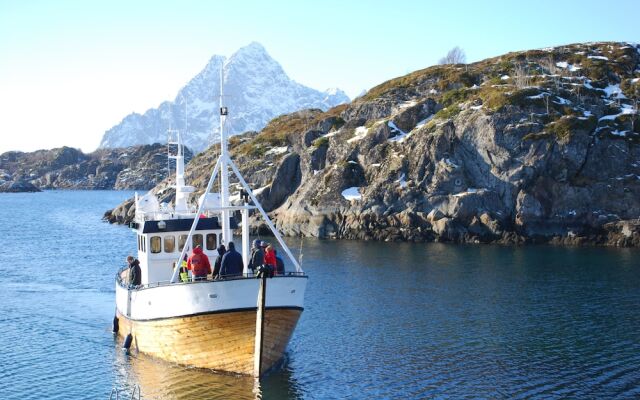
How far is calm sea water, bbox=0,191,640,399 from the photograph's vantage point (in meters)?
28.6

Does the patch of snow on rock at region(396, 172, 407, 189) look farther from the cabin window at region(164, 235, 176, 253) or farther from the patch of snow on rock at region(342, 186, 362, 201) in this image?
the cabin window at region(164, 235, 176, 253)

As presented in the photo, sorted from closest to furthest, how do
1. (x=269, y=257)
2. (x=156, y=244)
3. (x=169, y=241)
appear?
(x=269, y=257)
(x=156, y=244)
(x=169, y=241)

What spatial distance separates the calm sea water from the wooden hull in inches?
24.4

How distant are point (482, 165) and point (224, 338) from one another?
6087 cm

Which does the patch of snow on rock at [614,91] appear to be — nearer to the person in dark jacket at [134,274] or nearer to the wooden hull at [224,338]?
the wooden hull at [224,338]

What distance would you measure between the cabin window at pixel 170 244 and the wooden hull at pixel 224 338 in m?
5.07

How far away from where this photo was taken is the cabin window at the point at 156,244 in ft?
113

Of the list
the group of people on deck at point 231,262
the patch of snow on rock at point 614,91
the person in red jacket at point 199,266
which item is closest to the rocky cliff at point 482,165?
the patch of snow on rock at point 614,91

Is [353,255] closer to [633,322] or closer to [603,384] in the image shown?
[633,322]

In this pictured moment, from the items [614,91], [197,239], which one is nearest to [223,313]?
[197,239]

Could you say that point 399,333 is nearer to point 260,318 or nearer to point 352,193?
point 260,318

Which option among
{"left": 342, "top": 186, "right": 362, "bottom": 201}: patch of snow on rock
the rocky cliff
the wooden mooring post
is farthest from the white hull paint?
{"left": 342, "top": 186, "right": 362, "bottom": 201}: patch of snow on rock

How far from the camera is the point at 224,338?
28188mm

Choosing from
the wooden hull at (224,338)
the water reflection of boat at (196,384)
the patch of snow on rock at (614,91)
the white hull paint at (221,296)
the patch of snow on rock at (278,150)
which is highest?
the patch of snow on rock at (614,91)
